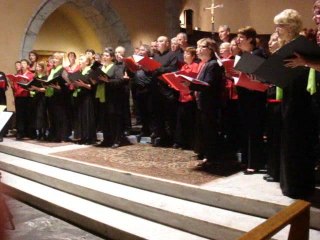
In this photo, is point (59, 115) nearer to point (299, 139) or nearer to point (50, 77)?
point (50, 77)

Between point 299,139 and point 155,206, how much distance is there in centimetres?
148

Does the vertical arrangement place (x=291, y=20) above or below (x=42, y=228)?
above

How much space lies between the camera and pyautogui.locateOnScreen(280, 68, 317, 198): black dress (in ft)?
10.8

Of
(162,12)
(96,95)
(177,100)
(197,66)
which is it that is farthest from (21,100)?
(162,12)

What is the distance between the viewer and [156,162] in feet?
16.6

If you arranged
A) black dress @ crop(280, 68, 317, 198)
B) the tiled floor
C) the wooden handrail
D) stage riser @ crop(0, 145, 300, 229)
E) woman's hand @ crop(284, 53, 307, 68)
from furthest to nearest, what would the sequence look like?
the tiled floor < stage riser @ crop(0, 145, 300, 229) < black dress @ crop(280, 68, 317, 198) < woman's hand @ crop(284, 53, 307, 68) < the wooden handrail

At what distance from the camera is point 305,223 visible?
171 centimetres

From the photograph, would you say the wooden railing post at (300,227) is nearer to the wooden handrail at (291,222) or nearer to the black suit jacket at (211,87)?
the wooden handrail at (291,222)

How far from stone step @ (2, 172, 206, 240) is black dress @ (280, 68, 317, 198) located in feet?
3.21

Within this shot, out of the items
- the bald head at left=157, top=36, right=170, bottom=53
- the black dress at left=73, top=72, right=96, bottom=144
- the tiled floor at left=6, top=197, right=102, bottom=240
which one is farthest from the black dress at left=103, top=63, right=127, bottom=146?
the tiled floor at left=6, top=197, right=102, bottom=240

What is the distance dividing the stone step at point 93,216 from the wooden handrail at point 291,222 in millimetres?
1807

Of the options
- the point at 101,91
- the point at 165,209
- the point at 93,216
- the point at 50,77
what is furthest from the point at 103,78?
the point at 165,209

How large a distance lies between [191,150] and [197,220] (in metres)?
2.28

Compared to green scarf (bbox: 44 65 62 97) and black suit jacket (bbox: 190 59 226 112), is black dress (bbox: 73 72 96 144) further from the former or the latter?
black suit jacket (bbox: 190 59 226 112)
